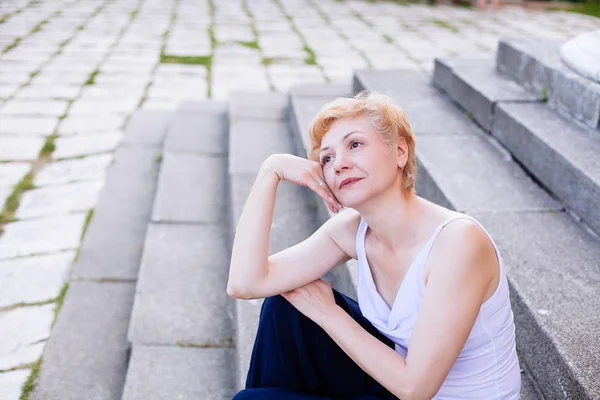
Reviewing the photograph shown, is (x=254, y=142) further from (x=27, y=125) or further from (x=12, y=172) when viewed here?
(x=27, y=125)

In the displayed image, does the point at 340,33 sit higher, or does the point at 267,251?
the point at 267,251

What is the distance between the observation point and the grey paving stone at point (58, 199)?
3.84 metres

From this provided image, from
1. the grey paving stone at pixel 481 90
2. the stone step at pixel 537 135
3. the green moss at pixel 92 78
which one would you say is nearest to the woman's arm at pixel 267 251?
the stone step at pixel 537 135

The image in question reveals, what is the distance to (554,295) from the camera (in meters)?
2.12

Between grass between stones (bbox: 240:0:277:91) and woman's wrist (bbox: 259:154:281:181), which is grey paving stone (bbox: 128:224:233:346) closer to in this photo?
woman's wrist (bbox: 259:154:281:181)

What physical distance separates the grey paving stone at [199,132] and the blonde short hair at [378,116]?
8.93 feet

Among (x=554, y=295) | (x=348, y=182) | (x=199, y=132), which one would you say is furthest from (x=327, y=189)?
(x=199, y=132)

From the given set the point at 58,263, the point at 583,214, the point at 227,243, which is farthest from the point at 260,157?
the point at 583,214

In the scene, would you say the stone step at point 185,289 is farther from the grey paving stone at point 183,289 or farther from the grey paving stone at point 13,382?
the grey paving stone at point 13,382

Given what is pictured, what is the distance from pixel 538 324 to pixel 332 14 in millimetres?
7840

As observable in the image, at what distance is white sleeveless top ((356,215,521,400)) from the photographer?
162 cm

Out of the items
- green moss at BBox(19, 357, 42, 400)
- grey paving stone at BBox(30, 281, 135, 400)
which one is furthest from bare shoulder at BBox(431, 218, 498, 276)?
green moss at BBox(19, 357, 42, 400)

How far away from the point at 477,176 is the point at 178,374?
5.08ft

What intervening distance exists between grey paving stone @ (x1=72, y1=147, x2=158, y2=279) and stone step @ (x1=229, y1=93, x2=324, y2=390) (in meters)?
0.55
